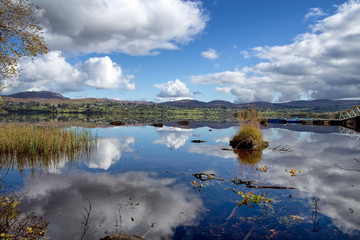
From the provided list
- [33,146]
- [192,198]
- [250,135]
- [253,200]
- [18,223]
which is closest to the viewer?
[18,223]

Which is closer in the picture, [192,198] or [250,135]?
[192,198]

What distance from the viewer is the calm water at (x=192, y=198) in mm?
6559

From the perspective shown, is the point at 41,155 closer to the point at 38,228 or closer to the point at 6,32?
the point at 6,32

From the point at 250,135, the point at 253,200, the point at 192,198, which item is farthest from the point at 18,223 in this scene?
the point at 250,135

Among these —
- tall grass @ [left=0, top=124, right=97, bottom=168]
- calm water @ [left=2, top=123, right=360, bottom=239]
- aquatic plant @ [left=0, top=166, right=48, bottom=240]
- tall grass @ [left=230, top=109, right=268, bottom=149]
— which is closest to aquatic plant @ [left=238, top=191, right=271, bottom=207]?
calm water @ [left=2, top=123, right=360, bottom=239]

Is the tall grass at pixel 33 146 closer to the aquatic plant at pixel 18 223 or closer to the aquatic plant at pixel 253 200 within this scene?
the aquatic plant at pixel 18 223

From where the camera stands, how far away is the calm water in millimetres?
6559

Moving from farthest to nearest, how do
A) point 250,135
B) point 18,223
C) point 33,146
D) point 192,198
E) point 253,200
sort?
point 250,135 → point 33,146 → point 192,198 → point 253,200 → point 18,223

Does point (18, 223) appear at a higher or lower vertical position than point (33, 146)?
lower

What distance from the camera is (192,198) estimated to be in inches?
350

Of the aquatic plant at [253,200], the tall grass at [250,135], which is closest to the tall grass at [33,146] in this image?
the aquatic plant at [253,200]

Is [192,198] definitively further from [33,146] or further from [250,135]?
[33,146]

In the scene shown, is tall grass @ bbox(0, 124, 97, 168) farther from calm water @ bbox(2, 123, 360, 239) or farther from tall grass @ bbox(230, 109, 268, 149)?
tall grass @ bbox(230, 109, 268, 149)

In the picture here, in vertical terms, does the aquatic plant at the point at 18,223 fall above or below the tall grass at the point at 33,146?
below
